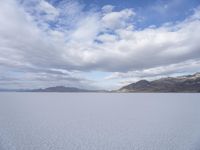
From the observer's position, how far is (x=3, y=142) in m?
17.8

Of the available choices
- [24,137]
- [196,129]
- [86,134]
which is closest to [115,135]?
[86,134]

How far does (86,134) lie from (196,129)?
14093mm

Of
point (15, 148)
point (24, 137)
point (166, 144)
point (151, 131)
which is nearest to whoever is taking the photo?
point (15, 148)

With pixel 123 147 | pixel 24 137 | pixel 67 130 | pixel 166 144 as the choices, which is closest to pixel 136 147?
pixel 123 147

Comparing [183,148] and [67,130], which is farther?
[67,130]

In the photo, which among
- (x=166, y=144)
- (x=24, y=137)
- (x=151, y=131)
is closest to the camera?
(x=166, y=144)

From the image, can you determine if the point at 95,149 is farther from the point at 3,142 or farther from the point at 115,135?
the point at 3,142

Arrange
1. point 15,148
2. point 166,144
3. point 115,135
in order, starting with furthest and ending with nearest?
point 115,135 < point 166,144 < point 15,148

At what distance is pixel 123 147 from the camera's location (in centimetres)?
1689

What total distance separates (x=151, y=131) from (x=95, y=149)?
9.48 m

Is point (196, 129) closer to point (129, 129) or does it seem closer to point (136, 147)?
point (129, 129)

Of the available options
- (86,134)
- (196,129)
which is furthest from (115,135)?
(196,129)

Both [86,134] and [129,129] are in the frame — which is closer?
[86,134]

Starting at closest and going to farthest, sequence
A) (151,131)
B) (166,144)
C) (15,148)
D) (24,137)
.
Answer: (15,148) < (166,144) < (24,137) < (151,131)
